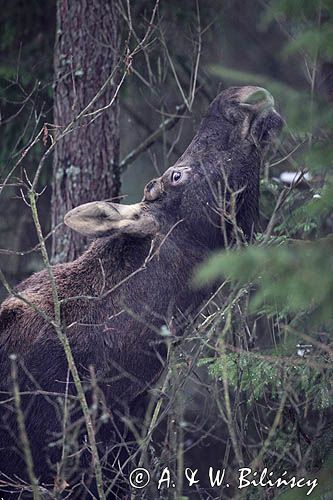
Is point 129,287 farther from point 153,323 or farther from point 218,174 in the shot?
point 218,174

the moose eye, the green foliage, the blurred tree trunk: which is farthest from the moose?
the blurred tree trunk

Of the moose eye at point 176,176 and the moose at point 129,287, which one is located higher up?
the moose eye at point 176,176

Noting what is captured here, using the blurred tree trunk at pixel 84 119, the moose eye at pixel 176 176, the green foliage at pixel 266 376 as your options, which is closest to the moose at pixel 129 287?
the moose eye at pixel 176 176

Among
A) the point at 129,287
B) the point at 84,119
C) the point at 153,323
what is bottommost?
the point at 153,323

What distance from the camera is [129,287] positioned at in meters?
6.23

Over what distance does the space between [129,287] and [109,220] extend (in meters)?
0.51

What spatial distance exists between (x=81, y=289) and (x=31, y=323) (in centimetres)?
41

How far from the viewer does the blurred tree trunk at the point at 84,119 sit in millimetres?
7945

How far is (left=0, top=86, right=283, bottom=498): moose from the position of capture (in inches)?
233

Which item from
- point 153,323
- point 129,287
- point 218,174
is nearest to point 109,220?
point 129,287

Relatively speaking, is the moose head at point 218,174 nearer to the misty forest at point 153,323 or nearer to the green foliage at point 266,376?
the misty forest at point 153,323

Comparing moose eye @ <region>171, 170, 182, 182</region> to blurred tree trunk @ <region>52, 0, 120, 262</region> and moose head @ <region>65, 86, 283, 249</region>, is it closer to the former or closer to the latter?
moose head @ <region>65, 86, 283, 249</region>

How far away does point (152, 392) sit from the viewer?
5.96 metres

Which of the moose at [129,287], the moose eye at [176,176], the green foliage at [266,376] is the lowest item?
the green foliage at [266,376]
